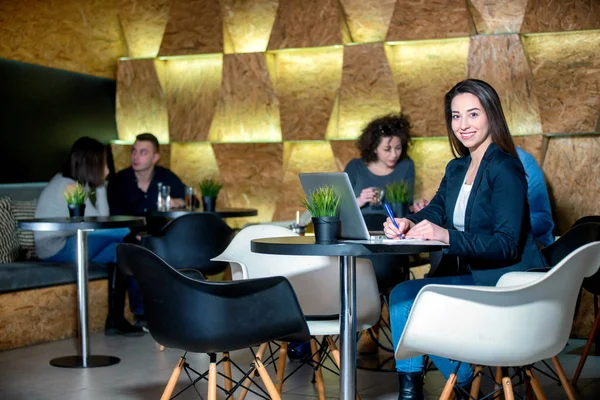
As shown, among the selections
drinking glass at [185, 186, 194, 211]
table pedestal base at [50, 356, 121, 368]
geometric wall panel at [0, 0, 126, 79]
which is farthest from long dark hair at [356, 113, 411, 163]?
geometric wall panel at [0, 0, 126, 79]

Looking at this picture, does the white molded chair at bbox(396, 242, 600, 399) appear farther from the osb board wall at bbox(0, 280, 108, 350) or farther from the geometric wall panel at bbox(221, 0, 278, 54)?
the geometric wall panel at bbox(221, 0, 278, 54)

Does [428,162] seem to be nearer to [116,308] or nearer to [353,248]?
[116,308]

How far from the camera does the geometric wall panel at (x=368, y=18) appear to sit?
20.9ft

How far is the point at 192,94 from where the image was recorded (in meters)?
7.19

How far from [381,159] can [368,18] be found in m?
1.24

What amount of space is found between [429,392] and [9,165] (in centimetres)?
374

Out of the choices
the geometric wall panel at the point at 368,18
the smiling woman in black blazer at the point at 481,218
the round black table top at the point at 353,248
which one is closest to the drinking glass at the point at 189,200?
the geometric wall panel at the point at 368,18

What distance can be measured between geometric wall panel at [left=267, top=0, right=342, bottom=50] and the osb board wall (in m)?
2.29

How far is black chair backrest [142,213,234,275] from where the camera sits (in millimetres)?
5059

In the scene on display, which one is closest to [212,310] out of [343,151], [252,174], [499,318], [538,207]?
[499,318]

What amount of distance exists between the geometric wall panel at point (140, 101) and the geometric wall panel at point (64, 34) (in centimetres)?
16

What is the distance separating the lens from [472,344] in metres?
2.57

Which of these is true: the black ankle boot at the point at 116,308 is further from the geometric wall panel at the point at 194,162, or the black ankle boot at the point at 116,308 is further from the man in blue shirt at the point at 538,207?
the man in blue shirt at the point at 538,207

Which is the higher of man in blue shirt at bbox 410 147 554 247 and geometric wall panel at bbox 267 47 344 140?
geometric wall panel at bbox 267 47 344 140
